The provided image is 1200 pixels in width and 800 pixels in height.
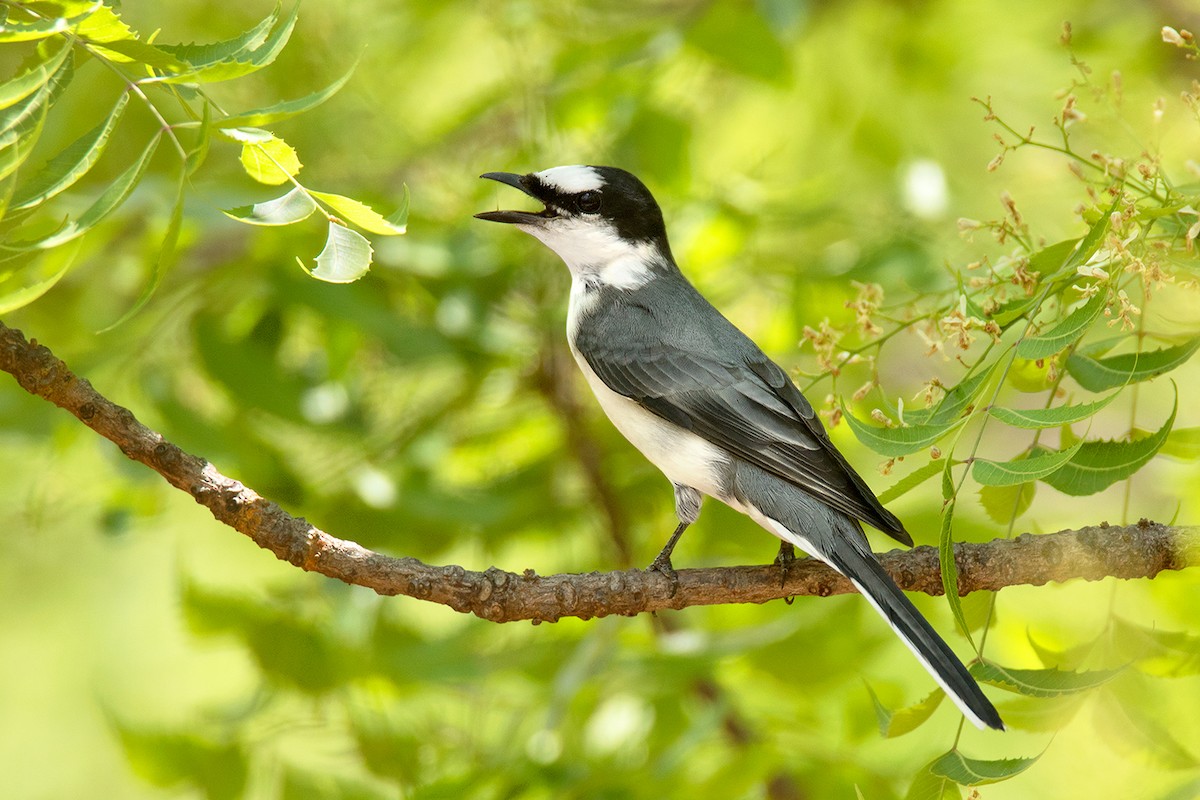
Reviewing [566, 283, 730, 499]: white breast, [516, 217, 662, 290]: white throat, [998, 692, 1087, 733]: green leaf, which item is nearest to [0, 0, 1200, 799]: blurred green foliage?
[998, 692, 1087, 733]: green leaf

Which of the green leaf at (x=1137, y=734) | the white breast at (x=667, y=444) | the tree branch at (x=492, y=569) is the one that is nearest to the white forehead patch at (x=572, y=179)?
the white breast at (x=667, y=444)

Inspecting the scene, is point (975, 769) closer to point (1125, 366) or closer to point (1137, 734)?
point (1137, 734)

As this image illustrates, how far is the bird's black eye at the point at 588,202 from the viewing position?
402 centimetres

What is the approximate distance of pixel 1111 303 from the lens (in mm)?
2012

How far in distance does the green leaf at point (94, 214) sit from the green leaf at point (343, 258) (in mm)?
350

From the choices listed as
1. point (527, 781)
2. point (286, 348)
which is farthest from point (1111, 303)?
point (286, 348)

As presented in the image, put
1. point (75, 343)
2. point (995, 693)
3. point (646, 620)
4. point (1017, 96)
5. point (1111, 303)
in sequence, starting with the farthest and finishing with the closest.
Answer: point (1017, 96) < point (995, 693) < point (646, 620) < point (75, 343) < point (1111, 303)

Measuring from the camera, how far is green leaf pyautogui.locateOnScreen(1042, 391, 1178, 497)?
2.23 m

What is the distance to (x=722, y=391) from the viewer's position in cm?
351

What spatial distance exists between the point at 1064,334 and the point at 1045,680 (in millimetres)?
654

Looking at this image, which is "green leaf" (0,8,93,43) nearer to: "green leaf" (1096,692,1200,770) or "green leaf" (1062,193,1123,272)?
"green leaf" (1062,193,1123,272)

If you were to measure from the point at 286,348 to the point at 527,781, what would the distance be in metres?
1.95

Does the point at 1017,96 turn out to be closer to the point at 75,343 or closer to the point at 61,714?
the point at 75,343

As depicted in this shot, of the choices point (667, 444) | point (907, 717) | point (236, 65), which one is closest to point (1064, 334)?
point (907, 717)
